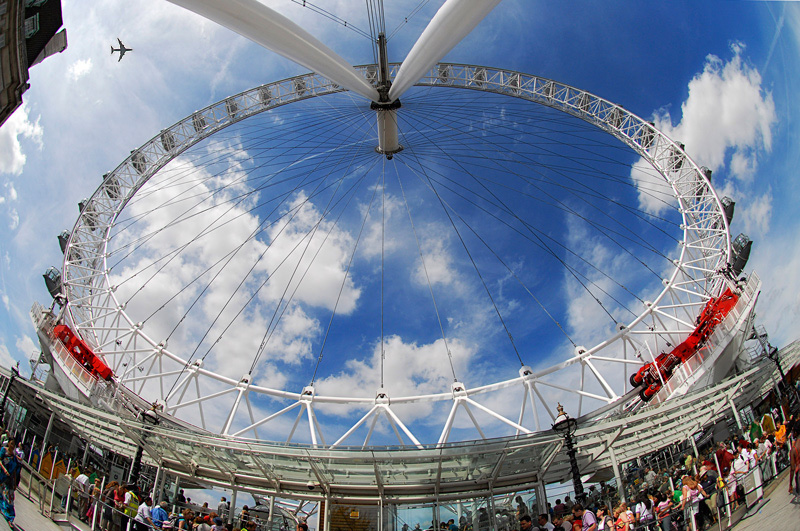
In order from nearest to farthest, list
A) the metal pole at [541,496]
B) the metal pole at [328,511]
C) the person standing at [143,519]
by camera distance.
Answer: the person standing at [143,519]
the metal pole at [541,496]
the metal pole at [328,511]

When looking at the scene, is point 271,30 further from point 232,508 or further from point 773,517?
point 232,508

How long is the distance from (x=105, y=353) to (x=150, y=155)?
64.4 feet

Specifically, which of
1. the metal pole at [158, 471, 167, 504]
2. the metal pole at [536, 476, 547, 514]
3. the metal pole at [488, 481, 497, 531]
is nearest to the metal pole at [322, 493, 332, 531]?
the metal pole at [488, 481, 497, 531]

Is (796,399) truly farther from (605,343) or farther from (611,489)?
(605,343)

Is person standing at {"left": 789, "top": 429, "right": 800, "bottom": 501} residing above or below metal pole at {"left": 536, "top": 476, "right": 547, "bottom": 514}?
below

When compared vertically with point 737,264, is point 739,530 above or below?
below

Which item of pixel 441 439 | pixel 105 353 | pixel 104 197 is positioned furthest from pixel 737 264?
pixel 104 197

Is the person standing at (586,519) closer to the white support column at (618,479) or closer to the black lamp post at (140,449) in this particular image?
the white support column at (618,479)

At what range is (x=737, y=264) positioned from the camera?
32.9 m

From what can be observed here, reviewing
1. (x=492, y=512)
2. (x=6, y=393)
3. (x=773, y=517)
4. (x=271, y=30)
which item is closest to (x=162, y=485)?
(x=6, y=393)

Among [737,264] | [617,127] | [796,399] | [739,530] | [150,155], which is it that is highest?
[150,155]

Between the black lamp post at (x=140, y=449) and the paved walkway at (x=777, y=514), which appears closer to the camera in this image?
the paved walkway at (x=777, y=514)

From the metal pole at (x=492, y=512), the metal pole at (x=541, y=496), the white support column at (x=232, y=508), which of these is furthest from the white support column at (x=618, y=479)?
the white support column at (x=232, y=508)

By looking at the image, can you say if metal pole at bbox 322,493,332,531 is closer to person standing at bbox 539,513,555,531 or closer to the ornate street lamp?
person standing at bbox 539,513,555,531
